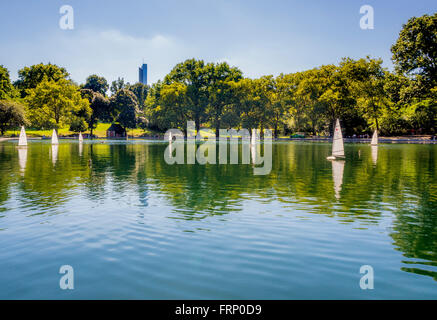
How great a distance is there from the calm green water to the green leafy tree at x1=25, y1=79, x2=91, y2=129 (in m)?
114

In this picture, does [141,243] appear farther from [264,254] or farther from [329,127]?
[329,127]

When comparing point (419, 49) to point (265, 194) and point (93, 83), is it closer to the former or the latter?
point (265, 194)

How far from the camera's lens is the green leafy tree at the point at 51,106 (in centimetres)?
12531

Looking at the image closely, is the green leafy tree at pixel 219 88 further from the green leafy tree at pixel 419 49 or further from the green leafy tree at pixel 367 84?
the green leafy tree at pixel 419 49

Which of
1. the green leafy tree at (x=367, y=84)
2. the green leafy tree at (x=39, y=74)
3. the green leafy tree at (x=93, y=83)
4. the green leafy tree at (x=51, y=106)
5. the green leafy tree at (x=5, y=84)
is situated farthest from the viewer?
the green leafy tree at (x=93, y=83)

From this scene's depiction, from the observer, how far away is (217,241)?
11367 mm

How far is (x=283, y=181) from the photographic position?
996 inches

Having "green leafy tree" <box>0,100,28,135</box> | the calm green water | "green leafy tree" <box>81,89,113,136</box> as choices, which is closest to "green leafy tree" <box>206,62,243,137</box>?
"green leafy tree" <box>81,89,113,136</box>

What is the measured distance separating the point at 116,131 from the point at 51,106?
98.0 ft

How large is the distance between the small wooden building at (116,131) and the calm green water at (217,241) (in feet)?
441

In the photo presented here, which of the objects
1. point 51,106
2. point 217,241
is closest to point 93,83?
point 51,106

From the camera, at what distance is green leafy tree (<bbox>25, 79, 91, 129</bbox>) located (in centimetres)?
12531

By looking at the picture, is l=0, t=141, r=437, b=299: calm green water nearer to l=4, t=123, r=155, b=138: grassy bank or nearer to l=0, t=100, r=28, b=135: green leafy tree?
l=0, t=100, r=28, b=135: green leafy tree

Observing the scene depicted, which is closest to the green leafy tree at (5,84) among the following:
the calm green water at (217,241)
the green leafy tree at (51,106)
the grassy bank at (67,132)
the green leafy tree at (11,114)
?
the green leafy tree at (51,106)
